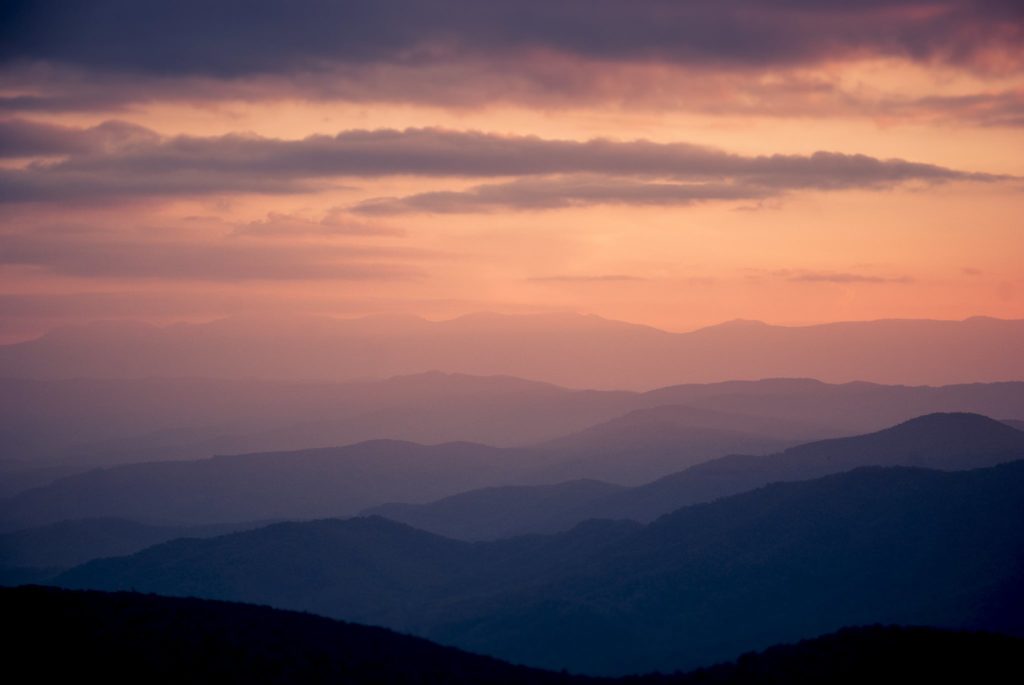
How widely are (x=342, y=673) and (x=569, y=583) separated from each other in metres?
59.6

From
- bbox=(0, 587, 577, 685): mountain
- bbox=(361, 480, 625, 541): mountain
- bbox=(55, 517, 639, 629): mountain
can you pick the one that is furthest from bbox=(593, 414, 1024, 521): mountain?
bbox=(0, 587, 577, 685): mountain

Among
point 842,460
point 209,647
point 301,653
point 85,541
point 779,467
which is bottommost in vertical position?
point 301,653

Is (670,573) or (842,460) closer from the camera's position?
(670,573)

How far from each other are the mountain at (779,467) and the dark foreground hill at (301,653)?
97807mm

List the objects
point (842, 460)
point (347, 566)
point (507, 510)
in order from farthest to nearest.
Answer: point (507, 510) < point (842, 460) < point (347, 566)

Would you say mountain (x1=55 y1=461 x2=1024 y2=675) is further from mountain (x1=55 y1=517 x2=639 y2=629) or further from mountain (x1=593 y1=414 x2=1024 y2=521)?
mountain (x1=593 y1=414 x2=1024 y2=521)

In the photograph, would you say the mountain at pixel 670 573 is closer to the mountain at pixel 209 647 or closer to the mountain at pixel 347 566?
the mountain at pixel 347 566

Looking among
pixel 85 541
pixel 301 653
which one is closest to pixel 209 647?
pixel 301 653

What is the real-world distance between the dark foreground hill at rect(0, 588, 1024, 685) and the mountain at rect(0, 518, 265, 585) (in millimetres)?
122030

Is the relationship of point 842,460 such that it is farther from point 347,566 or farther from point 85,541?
point 85,541

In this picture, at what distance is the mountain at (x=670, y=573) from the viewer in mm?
88438

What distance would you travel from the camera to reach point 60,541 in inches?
7510

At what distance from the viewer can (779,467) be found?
6176 inches

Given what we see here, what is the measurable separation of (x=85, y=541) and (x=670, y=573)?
11744 cm
